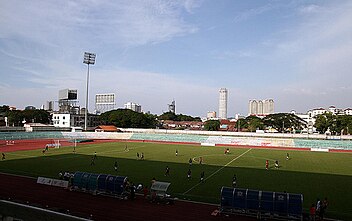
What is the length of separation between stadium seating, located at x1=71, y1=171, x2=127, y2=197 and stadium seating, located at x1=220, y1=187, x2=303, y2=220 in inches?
318

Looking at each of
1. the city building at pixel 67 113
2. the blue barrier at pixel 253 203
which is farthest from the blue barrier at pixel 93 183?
the city building at pixel 67 113

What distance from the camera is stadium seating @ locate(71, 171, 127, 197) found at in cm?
2181

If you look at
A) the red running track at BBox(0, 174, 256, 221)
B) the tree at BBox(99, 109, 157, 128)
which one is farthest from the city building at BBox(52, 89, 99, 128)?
the red running track at BBox(0, 174, 256, 221)

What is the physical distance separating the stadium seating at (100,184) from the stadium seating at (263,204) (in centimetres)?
807

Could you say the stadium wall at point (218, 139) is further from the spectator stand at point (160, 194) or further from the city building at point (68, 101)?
the spectator stand at point (160, 194)

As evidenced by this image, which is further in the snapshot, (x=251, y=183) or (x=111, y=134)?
(x=111, y=134)

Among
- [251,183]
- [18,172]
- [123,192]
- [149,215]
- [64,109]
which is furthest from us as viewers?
[64,109]

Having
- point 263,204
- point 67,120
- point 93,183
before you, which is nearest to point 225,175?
point 263,204

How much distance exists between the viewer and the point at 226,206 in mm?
18500

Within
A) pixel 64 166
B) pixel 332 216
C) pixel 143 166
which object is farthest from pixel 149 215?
pixel 64 166

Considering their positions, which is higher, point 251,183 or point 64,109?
point 64,109

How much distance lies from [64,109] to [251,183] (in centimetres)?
10712

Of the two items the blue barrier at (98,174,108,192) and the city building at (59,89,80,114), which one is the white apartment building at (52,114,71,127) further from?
the blue barrier at (98,174,108,192)

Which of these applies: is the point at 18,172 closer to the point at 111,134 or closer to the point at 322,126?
the point at 111,134
